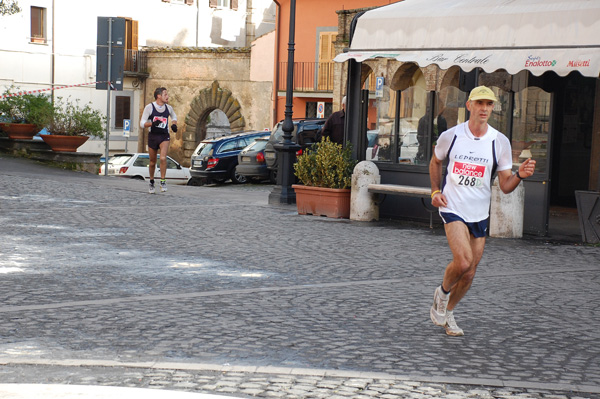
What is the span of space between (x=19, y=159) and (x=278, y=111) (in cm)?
1961

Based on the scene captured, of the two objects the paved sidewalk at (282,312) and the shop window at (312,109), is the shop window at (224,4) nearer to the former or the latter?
the shop window at (312,109)

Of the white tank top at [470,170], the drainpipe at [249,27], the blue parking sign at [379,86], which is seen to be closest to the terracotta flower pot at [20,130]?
the blue parking sign at [379,86]

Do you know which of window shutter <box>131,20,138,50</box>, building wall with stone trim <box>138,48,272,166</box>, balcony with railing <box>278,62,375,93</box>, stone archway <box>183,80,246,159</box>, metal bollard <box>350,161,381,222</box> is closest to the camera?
metal bollard <box>350,161,381,222</box>

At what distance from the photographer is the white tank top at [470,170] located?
7215 mm

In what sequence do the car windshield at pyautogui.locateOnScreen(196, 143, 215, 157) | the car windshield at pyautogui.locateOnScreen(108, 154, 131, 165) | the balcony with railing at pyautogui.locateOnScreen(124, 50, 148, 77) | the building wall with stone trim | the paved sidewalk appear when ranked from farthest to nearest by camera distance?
the balcony with railing at pyautogui.locateOnScreen(124, 50, 148, 77), the building wall with stone trim, the car windshield at pyautogui.locateOnScreen(108, 154, 131, 165), the car windshield at pyautogui.locateOnScreen(196, 143, 215, 157), the paved sidewalk

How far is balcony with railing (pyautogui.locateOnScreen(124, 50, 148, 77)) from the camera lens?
1839 inches

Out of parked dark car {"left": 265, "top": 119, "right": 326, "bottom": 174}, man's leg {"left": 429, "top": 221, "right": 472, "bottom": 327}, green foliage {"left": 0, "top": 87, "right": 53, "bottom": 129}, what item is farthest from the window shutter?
man's leg {"left": 429, "top": 221, "right": 472, "bottom": 327}

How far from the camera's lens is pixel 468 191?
7.22 metres

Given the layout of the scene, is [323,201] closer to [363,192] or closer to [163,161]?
[363,192]

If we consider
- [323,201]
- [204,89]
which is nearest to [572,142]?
[323,201]

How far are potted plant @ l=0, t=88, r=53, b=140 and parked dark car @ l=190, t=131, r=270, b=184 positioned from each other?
716 cm

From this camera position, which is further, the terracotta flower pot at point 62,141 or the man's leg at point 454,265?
the terracotta flower pot at point 62,141

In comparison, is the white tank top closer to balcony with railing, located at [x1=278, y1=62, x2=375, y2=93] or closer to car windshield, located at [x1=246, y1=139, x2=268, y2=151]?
car windshield, located at [x1=246, y1=139, x2=268, y2=151]

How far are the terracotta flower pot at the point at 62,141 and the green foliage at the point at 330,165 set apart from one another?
344 inches
